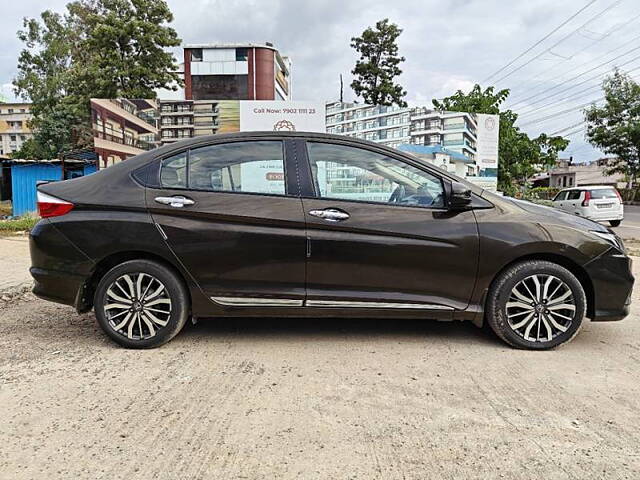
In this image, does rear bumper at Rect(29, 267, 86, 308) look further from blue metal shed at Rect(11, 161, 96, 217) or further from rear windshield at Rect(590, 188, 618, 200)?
rear windshield at Rect(590, 188, 618, 200)

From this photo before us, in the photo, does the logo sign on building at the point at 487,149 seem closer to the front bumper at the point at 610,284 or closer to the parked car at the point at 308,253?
the front bumper at the point at 610,284

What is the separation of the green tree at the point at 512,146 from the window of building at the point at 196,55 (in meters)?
39.7

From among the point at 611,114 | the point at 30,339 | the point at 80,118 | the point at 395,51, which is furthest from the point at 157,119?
the point at 611,114

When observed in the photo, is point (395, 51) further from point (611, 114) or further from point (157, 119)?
point (157, 119)

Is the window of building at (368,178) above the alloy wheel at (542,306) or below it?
above

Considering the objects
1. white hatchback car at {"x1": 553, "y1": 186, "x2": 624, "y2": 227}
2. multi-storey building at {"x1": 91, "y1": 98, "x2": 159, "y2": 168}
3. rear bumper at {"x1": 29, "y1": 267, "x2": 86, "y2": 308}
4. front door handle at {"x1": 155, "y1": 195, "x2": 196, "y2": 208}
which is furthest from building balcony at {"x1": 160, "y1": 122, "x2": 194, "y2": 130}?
white hatchback car at {"x1": 553, "y1": 186, "x2": 624, "y2": 227}

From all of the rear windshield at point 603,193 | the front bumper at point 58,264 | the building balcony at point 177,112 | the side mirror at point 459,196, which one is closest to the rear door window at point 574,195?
the rear windshield at point 603,193

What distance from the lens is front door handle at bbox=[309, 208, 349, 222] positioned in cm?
357

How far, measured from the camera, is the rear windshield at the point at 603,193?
16531 millimetres

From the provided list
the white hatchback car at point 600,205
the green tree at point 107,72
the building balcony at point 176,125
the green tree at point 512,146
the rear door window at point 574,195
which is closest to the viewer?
the building balcony at point 176,125

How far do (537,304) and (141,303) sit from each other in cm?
298

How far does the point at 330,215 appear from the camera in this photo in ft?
11.7

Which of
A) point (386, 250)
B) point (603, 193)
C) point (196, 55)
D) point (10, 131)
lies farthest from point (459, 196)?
point (10, 131)

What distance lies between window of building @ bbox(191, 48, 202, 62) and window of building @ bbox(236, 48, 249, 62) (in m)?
4.13
